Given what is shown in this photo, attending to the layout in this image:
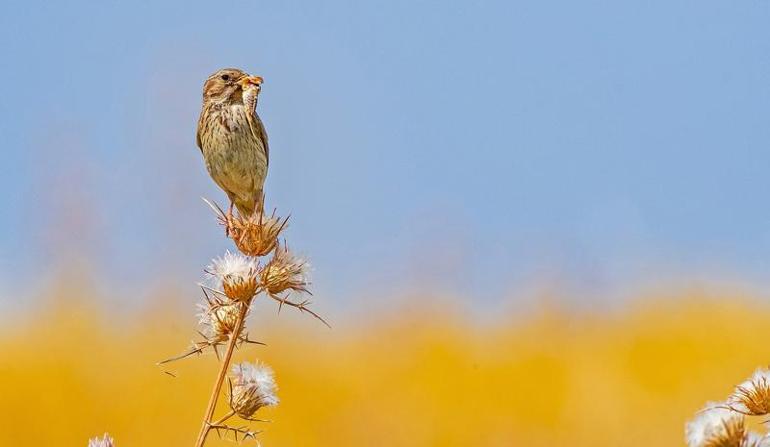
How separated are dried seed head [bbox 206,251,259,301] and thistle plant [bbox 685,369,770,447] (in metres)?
0.80

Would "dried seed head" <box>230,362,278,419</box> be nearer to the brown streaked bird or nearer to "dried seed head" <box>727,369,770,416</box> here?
"dried seed head" <box>727,369,770,416</box>

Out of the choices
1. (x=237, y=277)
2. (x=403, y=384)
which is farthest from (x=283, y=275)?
(x=403, y=384)

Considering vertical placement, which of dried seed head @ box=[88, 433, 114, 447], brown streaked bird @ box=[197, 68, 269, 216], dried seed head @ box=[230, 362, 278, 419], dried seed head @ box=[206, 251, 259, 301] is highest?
brown streaked bird @ box=[197, 68, 269, 216]

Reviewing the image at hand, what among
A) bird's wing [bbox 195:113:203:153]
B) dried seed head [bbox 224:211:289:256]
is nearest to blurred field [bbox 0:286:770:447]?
bird's wing [bbox 195:113:203:153]

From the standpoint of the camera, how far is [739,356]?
945 centimetres

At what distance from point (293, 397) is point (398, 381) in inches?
31.4

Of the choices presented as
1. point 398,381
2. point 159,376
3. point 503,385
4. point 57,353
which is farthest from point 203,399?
point 503,385

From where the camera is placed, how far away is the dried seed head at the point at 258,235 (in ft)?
7.75

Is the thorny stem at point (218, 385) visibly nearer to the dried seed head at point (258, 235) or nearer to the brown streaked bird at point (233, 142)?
the dried seed head at point (258, 235)

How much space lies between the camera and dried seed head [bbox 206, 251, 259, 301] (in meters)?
2.21

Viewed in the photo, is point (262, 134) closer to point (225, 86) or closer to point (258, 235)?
point (225, 86)

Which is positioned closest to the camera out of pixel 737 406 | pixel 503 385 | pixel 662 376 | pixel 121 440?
pixel 737 406

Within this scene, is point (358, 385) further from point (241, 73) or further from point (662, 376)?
point (241, 73)

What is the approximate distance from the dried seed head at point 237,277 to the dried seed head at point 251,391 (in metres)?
0.15
